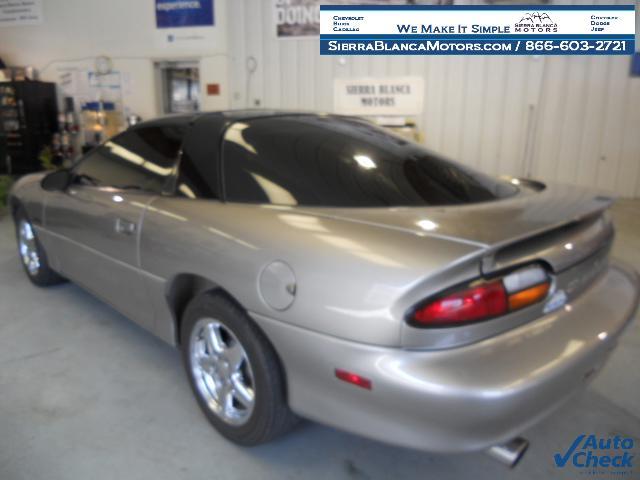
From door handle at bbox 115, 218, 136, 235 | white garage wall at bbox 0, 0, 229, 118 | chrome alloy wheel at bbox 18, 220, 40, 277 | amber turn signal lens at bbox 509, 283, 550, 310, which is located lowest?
chrome alloy wheel at bbox 18, 220, 40, 277

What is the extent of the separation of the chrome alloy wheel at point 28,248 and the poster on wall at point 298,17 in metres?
4.79

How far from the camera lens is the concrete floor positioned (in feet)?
5.16

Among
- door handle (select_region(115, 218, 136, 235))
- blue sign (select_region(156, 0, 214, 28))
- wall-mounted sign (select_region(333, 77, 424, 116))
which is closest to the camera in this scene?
door handle (select_region(115, 218, 136, 235))

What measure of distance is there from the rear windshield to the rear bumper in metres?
0.49

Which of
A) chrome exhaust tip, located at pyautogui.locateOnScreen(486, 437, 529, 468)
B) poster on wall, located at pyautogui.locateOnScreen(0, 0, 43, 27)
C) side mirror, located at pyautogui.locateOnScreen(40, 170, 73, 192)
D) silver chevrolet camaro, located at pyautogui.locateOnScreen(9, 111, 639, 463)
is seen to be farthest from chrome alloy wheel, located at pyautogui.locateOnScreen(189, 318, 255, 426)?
poster on wall, located at pyautogui.locateOnScreen(0, 0, 43, 27)

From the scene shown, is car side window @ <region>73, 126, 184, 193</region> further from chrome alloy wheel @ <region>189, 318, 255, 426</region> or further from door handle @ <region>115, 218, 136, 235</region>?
chrome alloy wheel @ <region>189, 318, 255, 426</region>

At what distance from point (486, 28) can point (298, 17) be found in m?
2.53

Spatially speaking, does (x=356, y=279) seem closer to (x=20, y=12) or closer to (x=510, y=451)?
(x=510, y=451)

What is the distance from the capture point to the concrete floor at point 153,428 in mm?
1571

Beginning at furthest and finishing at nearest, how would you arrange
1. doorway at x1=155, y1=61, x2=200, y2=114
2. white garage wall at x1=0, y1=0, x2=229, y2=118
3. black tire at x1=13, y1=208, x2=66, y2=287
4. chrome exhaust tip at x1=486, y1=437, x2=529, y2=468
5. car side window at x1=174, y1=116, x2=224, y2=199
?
doorway at x1=155, y1=61, x2=200, y2=114
white garage wall at x1=0, y1=0, x2=229, y2=118
black tire at x1=13, y1=208, x2=66, y2=287
car side window at x1=174, y1=116, x2=224, y2=199
chrome exhaust tip at x1=486, y1=437, x2=529, y2=468

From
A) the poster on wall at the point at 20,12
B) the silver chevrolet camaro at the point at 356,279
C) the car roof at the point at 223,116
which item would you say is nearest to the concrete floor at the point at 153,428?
the silver chevrolet camaro at the point at 356,279

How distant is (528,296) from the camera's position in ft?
4.18

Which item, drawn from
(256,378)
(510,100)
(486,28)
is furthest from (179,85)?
(256,378)

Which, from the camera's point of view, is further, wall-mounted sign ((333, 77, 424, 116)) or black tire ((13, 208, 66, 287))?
wall-mounted sign ((333, 77, 424, 116))
